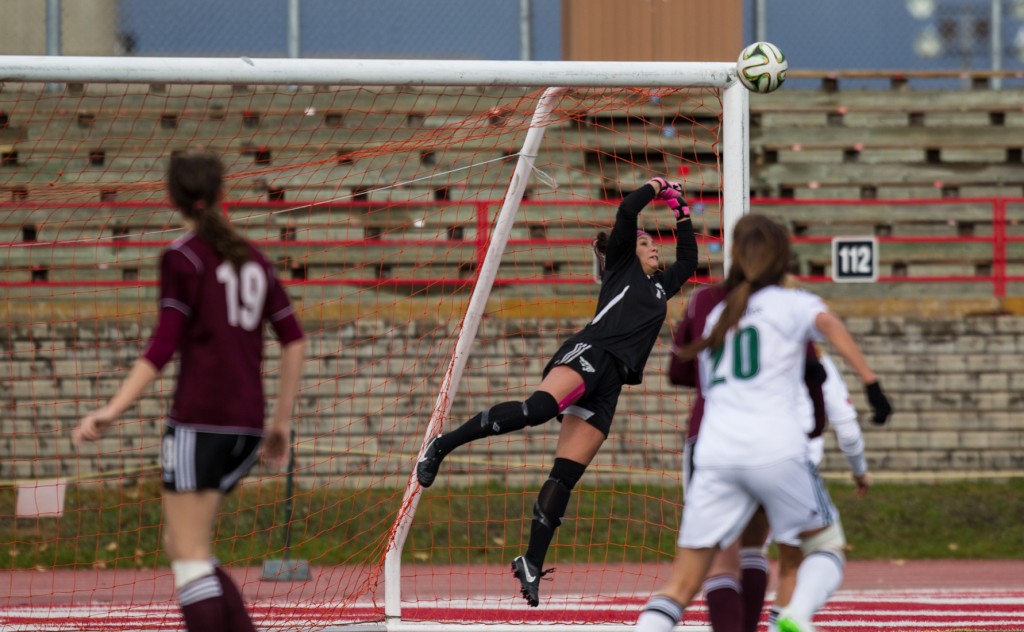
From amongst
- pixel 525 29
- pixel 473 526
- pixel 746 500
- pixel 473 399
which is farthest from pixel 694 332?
pixel 525 29

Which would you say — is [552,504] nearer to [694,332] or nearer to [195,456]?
[694,332]

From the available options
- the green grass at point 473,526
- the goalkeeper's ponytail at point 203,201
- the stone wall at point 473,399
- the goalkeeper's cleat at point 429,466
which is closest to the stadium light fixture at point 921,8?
the stone wall at point 473,399

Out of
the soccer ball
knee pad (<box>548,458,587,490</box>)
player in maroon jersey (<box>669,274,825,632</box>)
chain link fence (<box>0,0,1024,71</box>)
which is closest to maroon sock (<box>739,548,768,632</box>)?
player in maroon jersey (<box>669,274,825,632</box>)

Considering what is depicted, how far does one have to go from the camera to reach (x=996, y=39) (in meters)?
17.0

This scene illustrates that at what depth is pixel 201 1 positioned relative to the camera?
635 inches

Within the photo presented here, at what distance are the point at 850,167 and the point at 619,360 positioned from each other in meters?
9.91

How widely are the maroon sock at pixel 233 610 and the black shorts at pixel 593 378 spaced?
Result: 8.60ft

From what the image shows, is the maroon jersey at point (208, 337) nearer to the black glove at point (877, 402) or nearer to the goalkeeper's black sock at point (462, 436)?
the black glove at point (877, 402)

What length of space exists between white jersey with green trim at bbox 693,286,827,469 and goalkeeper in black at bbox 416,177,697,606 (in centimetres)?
215

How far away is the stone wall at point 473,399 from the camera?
42.6 feet

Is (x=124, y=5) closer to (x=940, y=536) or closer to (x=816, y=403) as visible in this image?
(x=940, y=536)

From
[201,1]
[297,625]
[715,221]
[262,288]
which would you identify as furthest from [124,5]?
[262,288]

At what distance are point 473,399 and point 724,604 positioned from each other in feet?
27.9

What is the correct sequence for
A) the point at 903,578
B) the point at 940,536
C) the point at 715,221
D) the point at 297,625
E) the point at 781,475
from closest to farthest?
1. the point at 781,475
2. the point at 297,625
3. the point at 903,578
4. the point at 940,536
5. the point at 715,221
